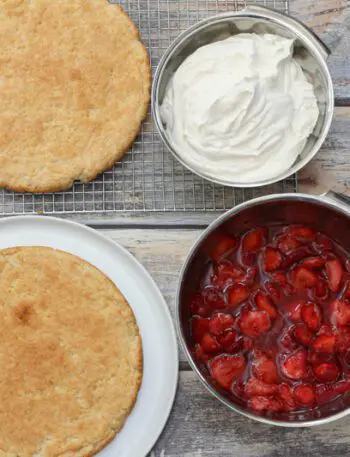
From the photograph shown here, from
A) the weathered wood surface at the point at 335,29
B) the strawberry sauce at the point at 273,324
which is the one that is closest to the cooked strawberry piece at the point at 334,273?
the strawberry sauce at the point at 273,324

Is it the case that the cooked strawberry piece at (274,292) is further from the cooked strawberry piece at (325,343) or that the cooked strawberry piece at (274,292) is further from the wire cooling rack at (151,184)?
the wire cooling rack at (151,184)

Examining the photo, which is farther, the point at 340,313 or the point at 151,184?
the point at 151,184

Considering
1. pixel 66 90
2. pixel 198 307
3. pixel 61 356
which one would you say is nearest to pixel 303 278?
A: pixel 198 307

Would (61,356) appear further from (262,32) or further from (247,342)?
(262,32)

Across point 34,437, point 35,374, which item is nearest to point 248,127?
point 35,374

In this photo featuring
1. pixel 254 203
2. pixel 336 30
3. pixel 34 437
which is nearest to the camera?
pixel 254 203

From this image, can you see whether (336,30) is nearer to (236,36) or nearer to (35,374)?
(236,36)

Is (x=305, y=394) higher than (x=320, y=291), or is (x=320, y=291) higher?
(x=320, y=291)

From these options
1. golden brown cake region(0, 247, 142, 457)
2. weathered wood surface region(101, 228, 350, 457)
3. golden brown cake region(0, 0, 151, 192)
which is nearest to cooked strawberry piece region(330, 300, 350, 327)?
weathered wood surface region(101, 228, 350, 457)
